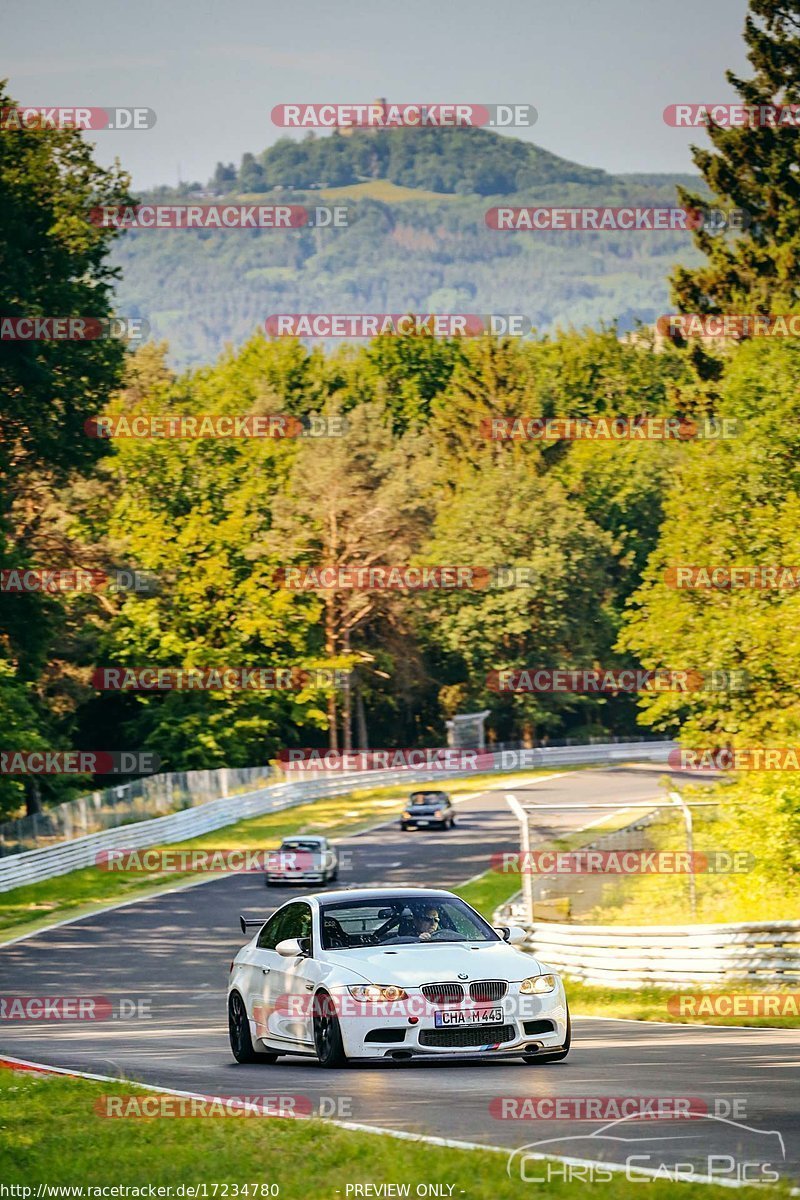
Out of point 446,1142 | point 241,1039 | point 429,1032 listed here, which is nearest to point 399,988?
point 429,1032

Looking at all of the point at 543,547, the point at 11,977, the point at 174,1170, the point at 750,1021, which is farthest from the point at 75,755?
the point at 174,1170

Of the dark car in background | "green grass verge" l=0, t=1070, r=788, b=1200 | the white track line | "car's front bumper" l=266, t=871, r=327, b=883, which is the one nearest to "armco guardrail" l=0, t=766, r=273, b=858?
"car's front bumper" l=266, t=871, r=327, b=883

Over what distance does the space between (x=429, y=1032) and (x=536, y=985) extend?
85cm

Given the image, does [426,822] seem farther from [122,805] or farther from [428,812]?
[122,805]

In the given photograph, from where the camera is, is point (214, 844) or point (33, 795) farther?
point (33, 795)

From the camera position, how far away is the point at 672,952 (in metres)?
21.9

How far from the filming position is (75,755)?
66438 millimetres

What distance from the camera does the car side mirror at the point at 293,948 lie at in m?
13.6

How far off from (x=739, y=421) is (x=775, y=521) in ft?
16.8

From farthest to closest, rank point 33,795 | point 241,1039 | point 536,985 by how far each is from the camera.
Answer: point 33,795 → point 241,1039 → point 536,985

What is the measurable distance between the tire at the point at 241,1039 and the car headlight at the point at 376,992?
2.00 metres

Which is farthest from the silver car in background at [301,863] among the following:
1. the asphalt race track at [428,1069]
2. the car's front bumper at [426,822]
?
the car's front bumper at [426,822]

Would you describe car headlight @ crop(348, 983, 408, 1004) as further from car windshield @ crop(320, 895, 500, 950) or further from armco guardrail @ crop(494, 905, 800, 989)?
armco guardrail @ crop(494, 905, 800, 989)

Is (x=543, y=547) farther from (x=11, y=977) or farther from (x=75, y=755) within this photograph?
(x=11, y=977)
